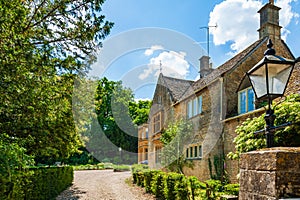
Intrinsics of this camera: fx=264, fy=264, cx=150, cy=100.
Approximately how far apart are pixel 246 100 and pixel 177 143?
4.49m

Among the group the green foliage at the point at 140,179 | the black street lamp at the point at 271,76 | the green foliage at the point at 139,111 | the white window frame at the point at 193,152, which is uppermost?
the green foliage at the point at 139,111

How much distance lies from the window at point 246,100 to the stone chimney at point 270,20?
3.36 metres

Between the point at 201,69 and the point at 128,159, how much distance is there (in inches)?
984

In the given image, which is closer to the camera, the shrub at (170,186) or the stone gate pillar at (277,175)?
the stone gate pillar at (277,175)

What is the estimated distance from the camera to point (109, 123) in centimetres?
4375

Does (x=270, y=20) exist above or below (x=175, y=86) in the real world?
above

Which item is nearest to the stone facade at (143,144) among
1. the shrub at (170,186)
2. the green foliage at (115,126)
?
the green foliage at (115,126)

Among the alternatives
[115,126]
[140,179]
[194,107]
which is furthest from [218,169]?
[115,126]

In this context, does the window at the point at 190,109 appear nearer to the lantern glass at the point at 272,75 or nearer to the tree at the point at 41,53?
the tree at the point at 41,53

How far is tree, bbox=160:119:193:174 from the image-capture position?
14.6 metres

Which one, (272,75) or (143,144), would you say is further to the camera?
(143,144)

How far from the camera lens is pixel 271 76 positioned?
3398 mm

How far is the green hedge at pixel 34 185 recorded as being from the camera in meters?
5.39

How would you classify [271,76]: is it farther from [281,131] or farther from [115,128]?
[115,128]
